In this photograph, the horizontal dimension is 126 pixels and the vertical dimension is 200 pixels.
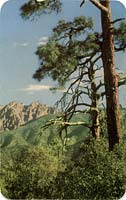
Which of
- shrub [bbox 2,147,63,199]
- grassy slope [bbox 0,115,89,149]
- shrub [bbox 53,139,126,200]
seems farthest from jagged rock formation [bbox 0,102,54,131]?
shrub [bbox 53,139,126,200]

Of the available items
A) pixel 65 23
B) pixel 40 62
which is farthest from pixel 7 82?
pixel 65 23

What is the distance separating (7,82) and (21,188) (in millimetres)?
591

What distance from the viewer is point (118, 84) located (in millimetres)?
3832

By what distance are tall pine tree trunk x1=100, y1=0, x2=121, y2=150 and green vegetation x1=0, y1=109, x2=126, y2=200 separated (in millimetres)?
52

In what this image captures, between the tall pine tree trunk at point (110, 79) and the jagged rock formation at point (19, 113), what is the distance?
332 mm

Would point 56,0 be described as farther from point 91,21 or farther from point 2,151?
point 2,151

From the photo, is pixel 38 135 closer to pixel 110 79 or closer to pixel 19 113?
pixel 19 113

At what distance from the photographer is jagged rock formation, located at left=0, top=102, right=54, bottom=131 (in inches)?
150

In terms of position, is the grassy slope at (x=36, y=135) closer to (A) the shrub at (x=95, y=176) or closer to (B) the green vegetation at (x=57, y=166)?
(B) the green vegetation at (x=57, y=166)

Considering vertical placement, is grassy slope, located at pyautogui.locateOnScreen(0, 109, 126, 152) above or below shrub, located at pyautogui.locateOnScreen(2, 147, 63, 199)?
above

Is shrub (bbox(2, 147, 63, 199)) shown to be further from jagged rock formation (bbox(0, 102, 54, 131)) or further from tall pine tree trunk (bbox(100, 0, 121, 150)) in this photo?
tall pine tree trunk (bbox(100, 0, 121, 150))

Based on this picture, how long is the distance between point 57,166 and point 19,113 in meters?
0.36

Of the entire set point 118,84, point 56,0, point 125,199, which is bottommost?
point 125,199

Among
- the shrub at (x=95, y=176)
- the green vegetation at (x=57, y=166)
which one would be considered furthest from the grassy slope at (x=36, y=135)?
the shrub at (x=95, y=176)
